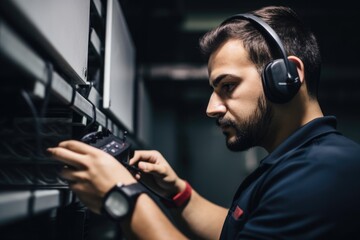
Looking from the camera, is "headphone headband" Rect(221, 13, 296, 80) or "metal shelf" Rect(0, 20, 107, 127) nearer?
"metal shelf" Rect(0, 20, 107, 127)

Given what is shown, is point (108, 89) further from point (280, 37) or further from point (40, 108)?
point (280, 37)

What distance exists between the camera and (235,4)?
2.60 m

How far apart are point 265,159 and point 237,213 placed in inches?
6.6

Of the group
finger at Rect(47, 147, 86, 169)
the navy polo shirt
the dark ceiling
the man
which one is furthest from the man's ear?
the dark ceiling

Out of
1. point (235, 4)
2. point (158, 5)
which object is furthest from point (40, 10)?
point (235, 4)

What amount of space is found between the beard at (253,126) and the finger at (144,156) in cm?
27

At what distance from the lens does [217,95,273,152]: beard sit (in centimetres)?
97

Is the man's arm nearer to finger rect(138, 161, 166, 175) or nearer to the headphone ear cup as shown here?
finger rect(138, 161, 166, 175)

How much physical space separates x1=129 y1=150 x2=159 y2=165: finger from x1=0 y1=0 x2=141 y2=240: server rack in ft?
0.49

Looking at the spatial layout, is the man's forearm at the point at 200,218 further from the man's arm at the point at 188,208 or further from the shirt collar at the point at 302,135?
the shirt collar at the point at 302,135

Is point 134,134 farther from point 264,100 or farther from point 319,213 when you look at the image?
point 319,213

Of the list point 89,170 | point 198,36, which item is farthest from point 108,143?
point 198,36

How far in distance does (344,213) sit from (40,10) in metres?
0.72

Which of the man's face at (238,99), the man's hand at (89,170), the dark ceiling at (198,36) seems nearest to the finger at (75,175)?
the man's hand at (89,170)
